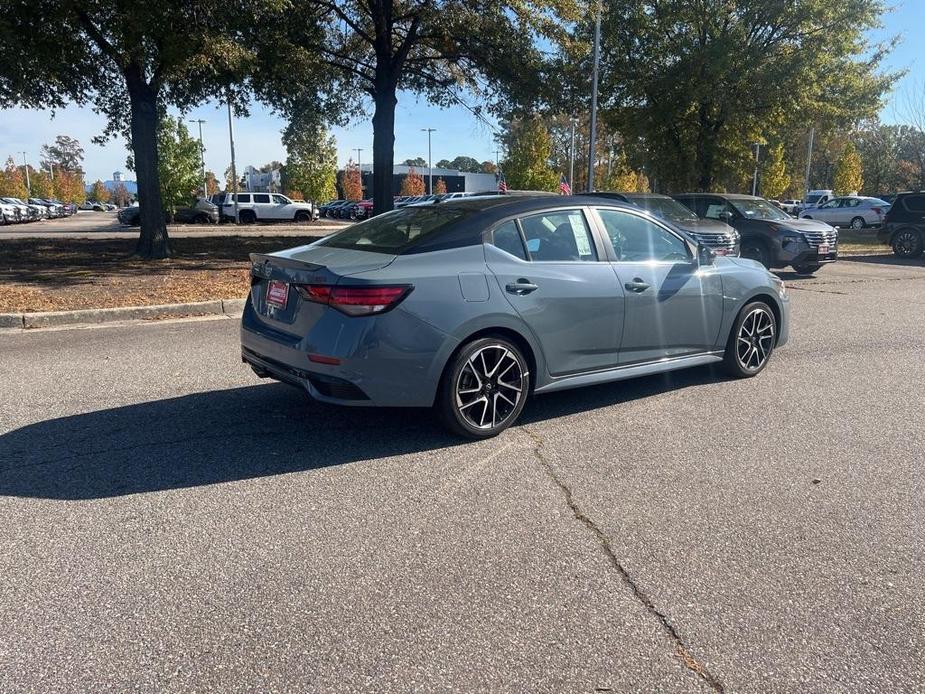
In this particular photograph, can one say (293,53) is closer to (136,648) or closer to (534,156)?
(136,648)

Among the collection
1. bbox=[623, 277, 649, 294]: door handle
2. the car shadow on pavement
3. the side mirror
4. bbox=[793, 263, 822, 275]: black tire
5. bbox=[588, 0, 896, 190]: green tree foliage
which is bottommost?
the car shadow on pavement

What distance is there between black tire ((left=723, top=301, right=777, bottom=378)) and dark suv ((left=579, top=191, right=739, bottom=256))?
5.83 metres

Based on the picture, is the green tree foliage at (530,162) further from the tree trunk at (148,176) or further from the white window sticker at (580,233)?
the white window sticker at (580,233)

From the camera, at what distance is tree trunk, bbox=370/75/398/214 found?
18156 millimetres

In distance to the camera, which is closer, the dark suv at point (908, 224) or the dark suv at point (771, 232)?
the dark suv at point (771, 232)

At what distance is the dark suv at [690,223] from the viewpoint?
493 inches

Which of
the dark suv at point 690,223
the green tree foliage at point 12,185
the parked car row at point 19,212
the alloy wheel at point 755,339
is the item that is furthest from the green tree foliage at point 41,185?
the alloy wheel at point 755,339

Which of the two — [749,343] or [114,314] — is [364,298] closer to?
[749,343]

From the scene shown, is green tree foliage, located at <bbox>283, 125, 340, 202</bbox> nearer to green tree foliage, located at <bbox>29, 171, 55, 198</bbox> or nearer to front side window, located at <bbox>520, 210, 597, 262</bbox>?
front side window, located at <bbox>520, 210, 597, 262</bbox>

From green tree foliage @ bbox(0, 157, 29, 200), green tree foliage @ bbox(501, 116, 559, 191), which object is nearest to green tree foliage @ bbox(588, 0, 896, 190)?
green tree foliage @ bbox(501, 116, 559, 191)

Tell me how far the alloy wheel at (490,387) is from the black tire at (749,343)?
7.64 ft

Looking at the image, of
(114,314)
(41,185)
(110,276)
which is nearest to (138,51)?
(110,276)

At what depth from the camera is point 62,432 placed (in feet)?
16.1

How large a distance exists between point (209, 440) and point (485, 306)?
1972mm
